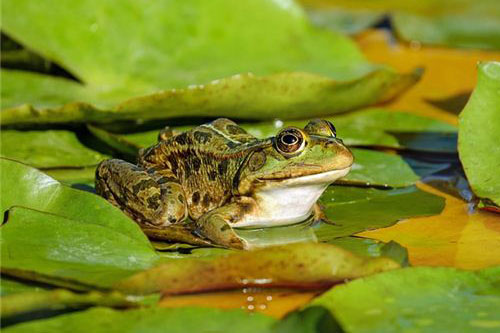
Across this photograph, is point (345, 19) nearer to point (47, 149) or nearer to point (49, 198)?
point (47, 149)

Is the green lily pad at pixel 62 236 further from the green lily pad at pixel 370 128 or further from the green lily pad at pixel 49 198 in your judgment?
the green lily pad at pixel 370 128

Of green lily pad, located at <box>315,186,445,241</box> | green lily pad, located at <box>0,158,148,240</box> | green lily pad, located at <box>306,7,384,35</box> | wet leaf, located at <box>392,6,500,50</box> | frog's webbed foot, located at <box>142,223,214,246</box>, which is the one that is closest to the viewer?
green lily pad, located at <box>0,158,148,240</box>

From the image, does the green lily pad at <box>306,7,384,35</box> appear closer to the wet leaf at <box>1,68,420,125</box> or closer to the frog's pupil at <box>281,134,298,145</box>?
the wet leaf at <box>1,68,420,125</box>

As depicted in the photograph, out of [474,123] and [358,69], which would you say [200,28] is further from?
[474,123]

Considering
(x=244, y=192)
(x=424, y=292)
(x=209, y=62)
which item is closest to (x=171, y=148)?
(x=244, y=192)

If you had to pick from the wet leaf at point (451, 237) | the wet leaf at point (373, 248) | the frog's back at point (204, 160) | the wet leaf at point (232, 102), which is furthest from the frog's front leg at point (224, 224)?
the wet leaf at point (232, 102)

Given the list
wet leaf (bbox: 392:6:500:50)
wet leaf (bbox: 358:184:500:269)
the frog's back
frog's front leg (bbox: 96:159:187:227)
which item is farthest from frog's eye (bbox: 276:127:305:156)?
wet leaf (bbox: 392:6:500:50)
